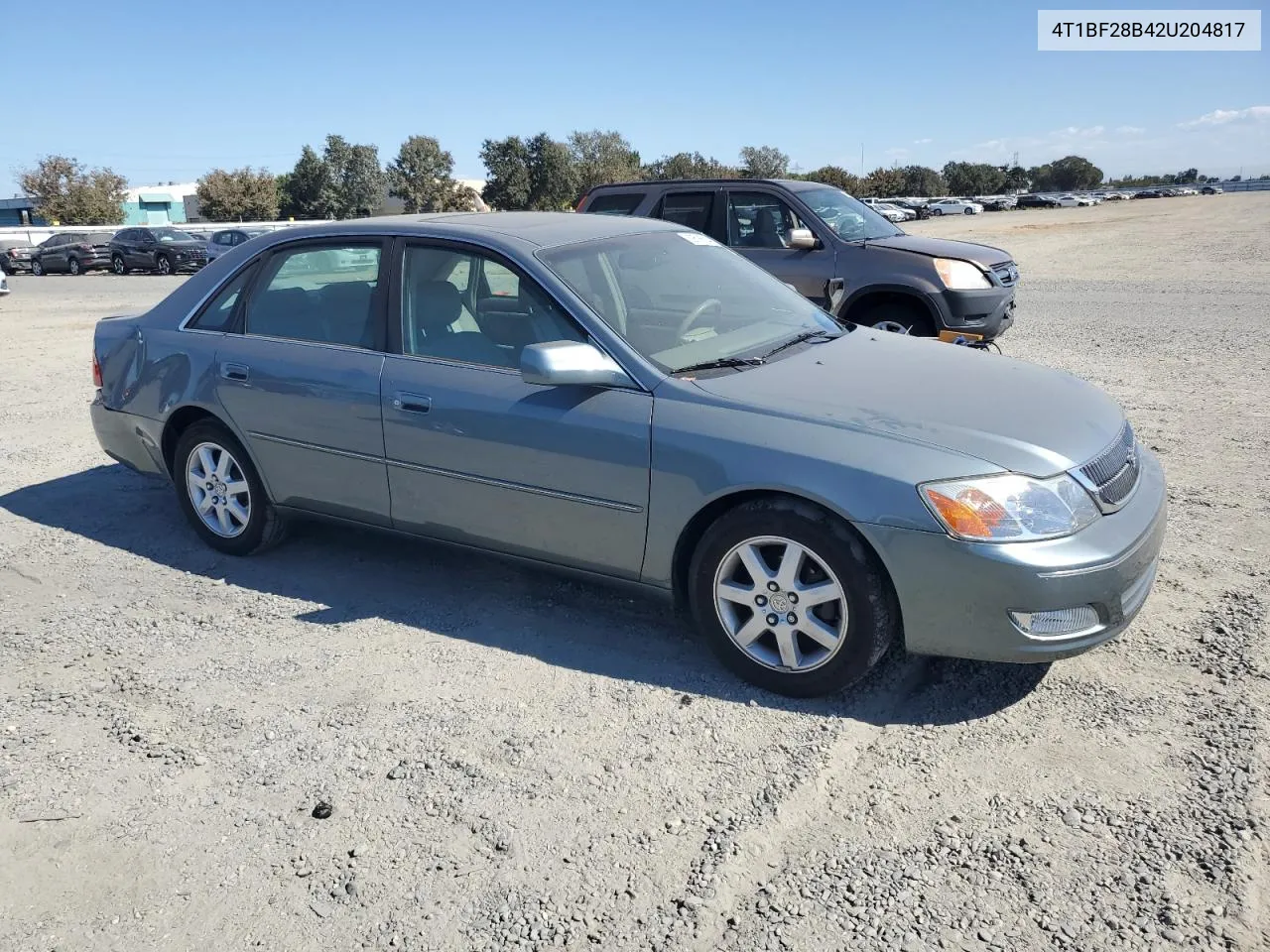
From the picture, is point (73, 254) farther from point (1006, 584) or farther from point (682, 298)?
point (1006, 584)

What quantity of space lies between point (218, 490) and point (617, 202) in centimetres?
616

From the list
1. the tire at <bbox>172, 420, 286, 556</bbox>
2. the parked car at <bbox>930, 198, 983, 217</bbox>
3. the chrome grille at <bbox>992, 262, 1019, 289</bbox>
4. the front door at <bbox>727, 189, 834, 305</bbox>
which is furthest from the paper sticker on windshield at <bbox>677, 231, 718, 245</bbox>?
the parked car at <bbox>930, 198, 983, 217</bbox>

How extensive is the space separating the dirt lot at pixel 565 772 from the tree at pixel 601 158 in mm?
84079

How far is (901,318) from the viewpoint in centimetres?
912

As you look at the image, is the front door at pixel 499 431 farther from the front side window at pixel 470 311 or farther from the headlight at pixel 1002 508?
the headlight at pixel 1002 508

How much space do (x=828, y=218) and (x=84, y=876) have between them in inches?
326

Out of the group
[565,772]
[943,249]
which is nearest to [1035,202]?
[943,249]

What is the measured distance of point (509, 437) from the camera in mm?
4051

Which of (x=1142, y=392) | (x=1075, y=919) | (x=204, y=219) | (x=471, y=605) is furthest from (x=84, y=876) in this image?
(x=204, y=219)

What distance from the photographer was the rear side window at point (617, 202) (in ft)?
33.2

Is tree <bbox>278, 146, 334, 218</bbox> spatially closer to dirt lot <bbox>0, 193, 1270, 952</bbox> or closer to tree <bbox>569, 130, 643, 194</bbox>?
tree <bbox>569, 130, 643, 194</bbox>

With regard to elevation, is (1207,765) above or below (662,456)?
below

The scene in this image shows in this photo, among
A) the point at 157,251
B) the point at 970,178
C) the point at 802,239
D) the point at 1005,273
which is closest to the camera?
the point at 802,239

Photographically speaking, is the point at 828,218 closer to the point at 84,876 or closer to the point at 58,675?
the point at 58,675
